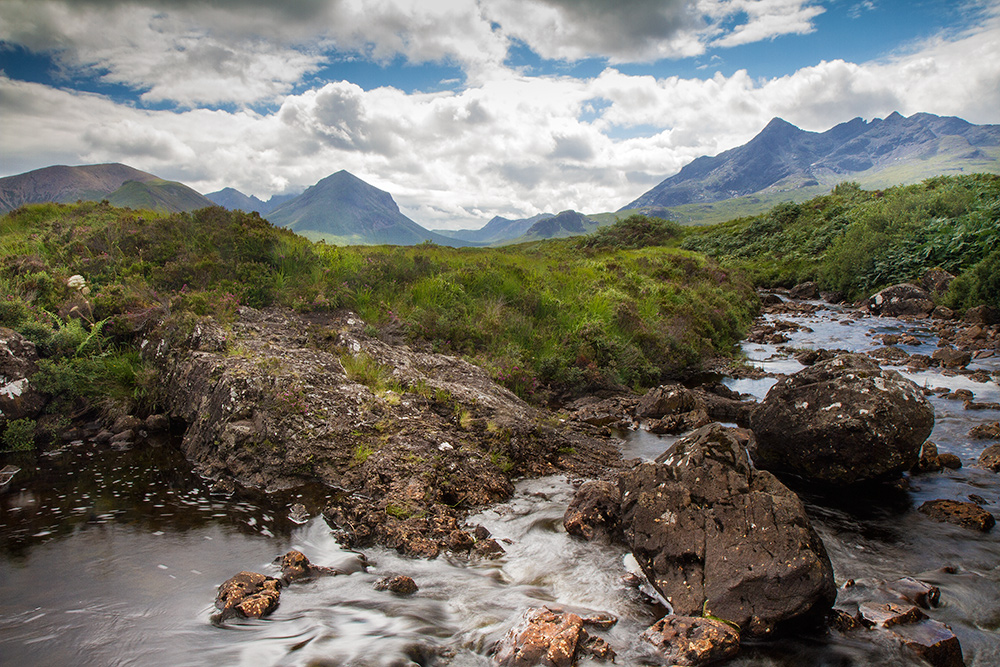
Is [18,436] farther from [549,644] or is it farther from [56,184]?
[56,184]

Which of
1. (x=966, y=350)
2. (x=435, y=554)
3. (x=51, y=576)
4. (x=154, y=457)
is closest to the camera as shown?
(x=51, y=576)

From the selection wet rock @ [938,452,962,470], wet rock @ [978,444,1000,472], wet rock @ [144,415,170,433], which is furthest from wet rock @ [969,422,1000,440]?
wet rock @ [144,415,170,433]

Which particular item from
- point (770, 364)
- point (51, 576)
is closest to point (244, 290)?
point (51, 576)

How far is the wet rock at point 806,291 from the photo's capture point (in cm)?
3691

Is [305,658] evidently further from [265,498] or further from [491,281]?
[491,281]

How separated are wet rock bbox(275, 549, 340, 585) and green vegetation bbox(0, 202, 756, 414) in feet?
12.2

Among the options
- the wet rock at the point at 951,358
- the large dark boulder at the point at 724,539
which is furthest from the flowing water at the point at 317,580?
the wet rock at the point at 951,358

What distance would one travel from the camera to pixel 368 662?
16.5ft

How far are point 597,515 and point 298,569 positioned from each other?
4484mm

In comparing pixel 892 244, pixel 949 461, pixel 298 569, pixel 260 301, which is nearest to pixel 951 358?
pixel 949 461

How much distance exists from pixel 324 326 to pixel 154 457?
4.81 m

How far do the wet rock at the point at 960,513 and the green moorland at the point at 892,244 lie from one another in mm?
Answer: 19601

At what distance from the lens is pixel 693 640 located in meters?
5.04

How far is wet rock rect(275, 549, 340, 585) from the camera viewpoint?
6227mm
